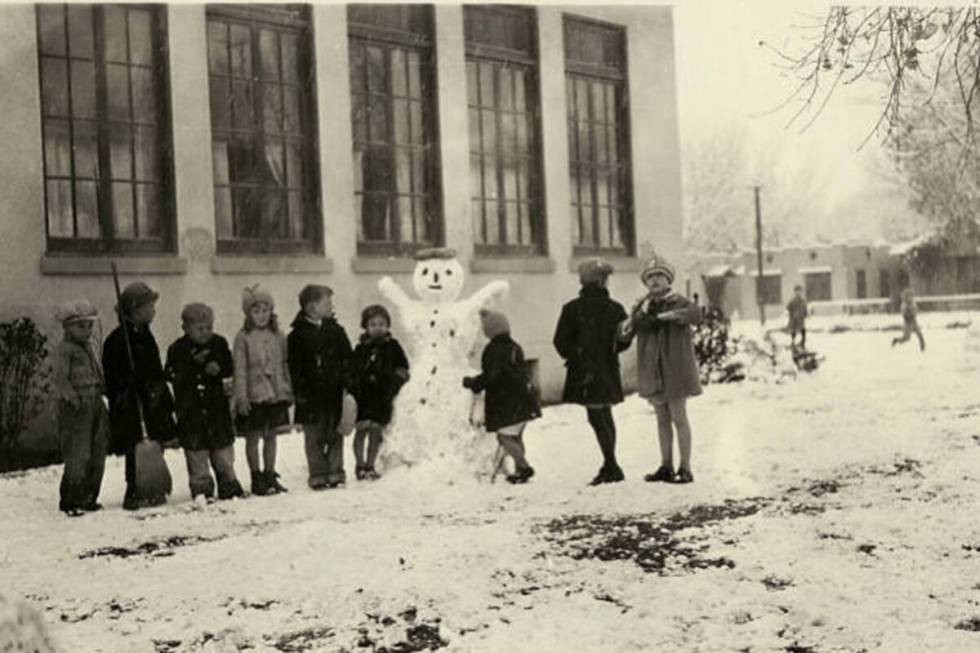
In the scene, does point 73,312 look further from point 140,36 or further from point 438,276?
point 140,36

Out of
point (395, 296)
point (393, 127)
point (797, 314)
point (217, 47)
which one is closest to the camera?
point (395, 296)

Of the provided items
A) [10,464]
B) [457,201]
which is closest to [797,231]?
[457,201]

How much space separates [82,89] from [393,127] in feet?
6.63

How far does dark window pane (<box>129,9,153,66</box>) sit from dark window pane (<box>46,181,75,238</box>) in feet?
3.14

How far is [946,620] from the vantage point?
251 cm

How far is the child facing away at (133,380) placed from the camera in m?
4.28

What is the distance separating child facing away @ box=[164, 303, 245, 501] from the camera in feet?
14.7

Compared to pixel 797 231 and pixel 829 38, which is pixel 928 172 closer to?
pixel 829 38

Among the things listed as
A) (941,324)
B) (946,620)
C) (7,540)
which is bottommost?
(946,620)

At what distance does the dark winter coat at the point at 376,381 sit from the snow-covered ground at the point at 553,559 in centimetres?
42

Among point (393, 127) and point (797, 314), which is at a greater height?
point (393, 127)

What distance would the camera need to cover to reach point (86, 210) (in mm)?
4707

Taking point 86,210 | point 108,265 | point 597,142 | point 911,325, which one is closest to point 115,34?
point 86,210

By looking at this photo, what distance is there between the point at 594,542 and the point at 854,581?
923 millimetres
